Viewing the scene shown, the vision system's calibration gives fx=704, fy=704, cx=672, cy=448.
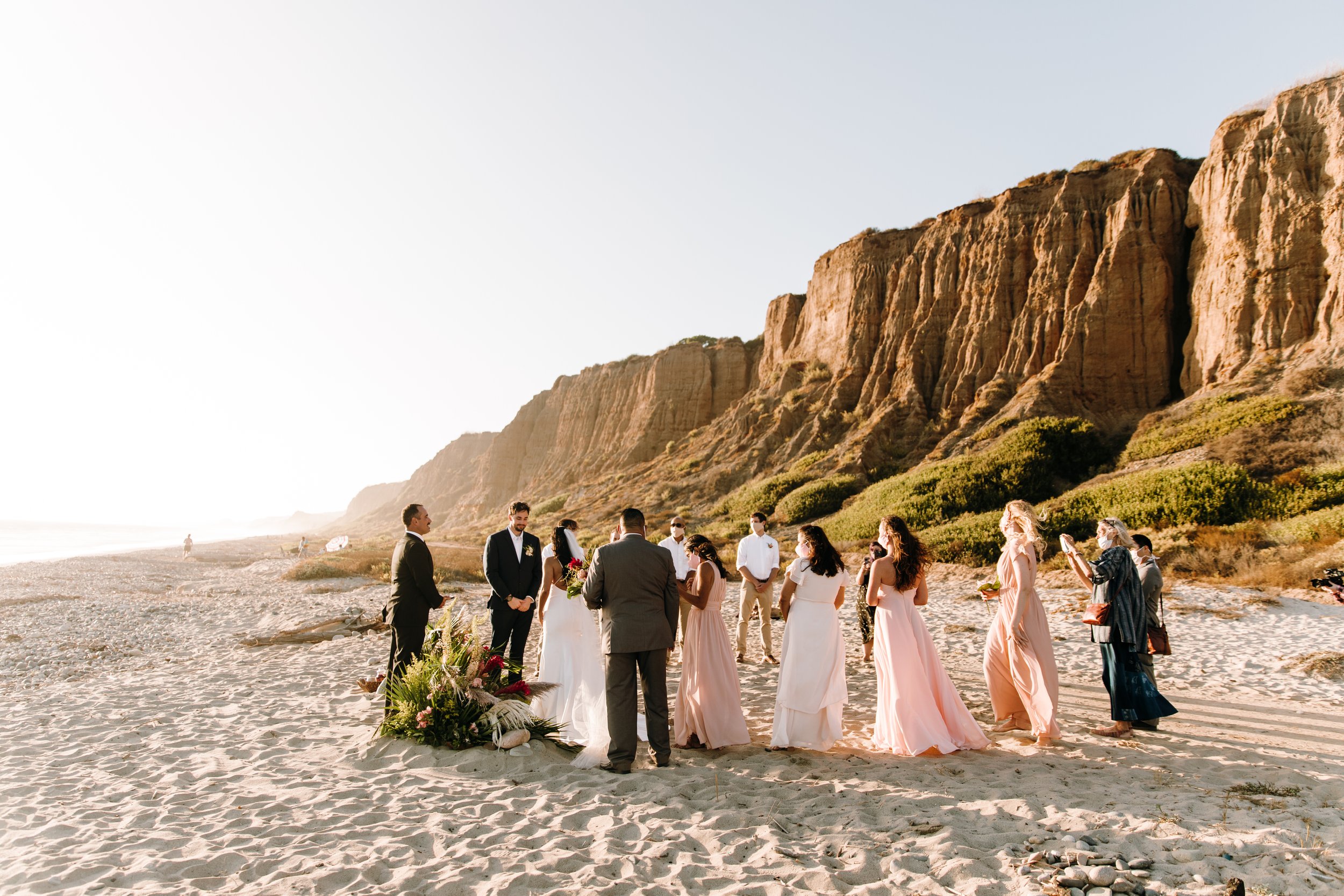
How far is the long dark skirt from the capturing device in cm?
658

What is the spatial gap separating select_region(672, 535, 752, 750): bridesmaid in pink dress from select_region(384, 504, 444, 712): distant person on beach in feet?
8.49

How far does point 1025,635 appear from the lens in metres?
6.68

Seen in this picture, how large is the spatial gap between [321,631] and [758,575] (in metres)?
8.83

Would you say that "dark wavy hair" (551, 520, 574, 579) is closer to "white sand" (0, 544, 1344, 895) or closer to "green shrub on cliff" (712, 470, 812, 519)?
"white sand" (0, 544, 1344, 895)

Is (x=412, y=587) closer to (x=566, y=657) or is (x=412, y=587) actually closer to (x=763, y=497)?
(x=566, y=657)

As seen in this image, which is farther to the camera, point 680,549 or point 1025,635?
point 680,549

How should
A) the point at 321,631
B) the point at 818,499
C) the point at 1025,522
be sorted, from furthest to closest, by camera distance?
the point at 818,499
the point at 321,631
the point at 1025,522

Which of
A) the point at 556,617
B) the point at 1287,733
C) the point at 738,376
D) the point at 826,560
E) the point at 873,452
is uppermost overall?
the point at 738,376

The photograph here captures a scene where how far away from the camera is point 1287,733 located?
673 centimetres

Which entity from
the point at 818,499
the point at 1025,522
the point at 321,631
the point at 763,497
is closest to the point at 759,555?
the point at 1025,522

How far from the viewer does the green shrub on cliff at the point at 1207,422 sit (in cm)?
2191

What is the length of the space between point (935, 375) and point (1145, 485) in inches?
602

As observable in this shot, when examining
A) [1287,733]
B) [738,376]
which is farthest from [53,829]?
[738,376]

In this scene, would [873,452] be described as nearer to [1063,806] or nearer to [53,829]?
[1063,806]
